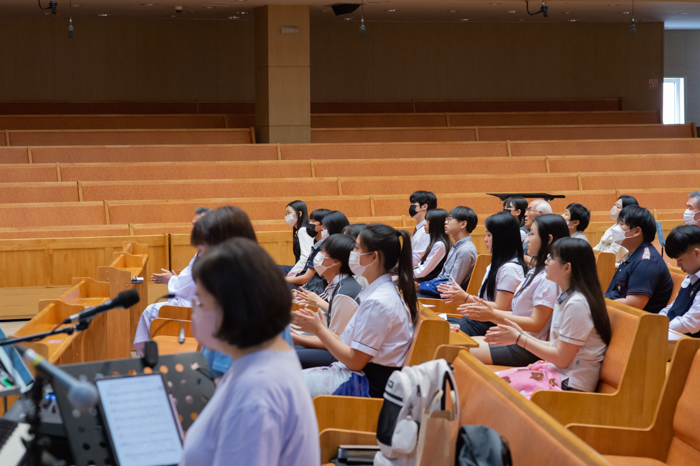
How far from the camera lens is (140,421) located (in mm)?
1653

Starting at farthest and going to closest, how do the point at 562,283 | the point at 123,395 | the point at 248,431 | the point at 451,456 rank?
the point at 562,283 → the point at 451,456 → the point at 123,395 → the point at 248,431

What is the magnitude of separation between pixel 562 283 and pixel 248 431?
224 cm

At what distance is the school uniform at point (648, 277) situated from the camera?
167 inches

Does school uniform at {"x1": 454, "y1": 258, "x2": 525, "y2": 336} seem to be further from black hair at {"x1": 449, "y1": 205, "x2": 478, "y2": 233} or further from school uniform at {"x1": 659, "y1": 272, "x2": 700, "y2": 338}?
black hair at {"x1": 449, "y1": 205, "x2": 478, "y2": 233}

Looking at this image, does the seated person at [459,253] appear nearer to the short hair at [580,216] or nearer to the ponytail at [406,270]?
the short hair at [580,216]

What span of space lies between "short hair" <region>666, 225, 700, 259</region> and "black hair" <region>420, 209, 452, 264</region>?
7.27ft

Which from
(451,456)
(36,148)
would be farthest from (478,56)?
(451,456)

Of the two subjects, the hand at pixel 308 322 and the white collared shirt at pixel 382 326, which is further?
the white collared shirt at pixel 382 326

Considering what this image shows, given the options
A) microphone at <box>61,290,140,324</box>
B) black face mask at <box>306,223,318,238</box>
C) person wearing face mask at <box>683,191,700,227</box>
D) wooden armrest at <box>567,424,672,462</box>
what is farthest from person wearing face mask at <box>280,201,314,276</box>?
microphone at <box>61,290,140,324</box>

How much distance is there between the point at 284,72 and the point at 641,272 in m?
8.36

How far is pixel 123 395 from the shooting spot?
1.67m

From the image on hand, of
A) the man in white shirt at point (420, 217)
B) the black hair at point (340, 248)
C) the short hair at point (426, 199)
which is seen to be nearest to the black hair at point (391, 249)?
the black hair at point (340, 248)

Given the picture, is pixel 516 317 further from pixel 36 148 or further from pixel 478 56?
pixel 478 56

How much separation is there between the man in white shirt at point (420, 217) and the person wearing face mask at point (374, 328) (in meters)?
3.47
